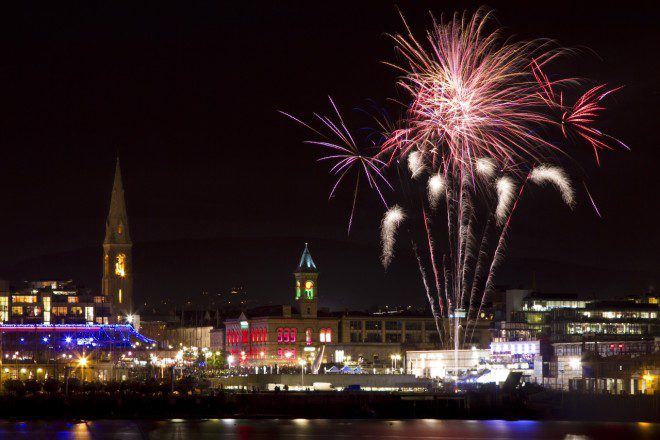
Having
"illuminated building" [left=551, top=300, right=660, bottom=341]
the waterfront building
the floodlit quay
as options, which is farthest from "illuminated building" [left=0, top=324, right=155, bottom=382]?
"illuminated building" [left=551, top=300, right=660, bottom=341]

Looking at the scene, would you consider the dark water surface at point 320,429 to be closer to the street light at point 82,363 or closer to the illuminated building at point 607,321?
the street light at point 82,363

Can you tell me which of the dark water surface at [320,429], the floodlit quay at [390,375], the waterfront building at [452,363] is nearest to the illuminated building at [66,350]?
the floodlit quay at [390,375]

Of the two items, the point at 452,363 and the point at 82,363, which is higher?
the point at 82,363

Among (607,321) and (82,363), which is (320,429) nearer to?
(82,363)

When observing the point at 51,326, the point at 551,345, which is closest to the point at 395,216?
the point at 551,345

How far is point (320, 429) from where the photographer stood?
335 ft

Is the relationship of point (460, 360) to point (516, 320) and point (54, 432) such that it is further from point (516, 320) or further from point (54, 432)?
point (54, 432)

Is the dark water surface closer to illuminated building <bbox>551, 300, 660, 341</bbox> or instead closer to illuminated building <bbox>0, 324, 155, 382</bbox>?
illuminated building <bbox>0, 324, 155, 382</bbox>

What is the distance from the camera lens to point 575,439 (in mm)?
91562

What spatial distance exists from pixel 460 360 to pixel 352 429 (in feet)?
197

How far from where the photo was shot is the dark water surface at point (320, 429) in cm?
9384

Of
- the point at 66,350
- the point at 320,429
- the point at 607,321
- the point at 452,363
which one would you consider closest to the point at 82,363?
the point at 66,350

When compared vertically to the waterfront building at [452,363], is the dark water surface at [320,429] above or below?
below

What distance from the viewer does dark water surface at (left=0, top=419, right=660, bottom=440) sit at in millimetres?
93838
